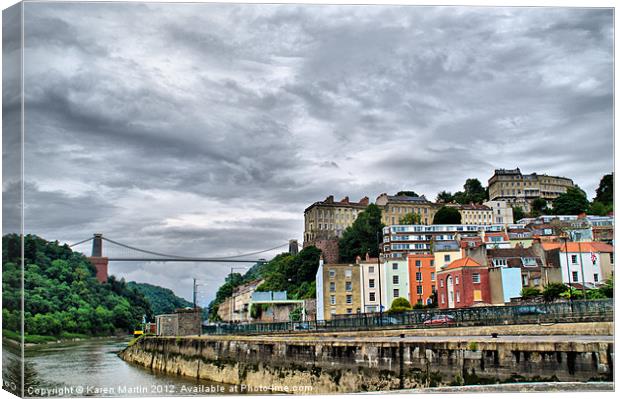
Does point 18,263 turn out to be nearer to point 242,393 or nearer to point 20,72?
point 20,72

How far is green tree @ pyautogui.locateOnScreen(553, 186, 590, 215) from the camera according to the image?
47.2 metres

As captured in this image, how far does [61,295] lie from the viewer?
39.2 metres

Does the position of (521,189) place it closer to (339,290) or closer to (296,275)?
(296,275)

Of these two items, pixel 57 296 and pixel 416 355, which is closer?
pixel 416 355

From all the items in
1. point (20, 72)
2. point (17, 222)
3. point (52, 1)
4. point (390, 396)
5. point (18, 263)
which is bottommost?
point (390, 396)

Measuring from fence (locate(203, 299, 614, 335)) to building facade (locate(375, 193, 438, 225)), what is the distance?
48987mm

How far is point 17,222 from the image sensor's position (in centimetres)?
1159

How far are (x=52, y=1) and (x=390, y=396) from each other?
9.51 metres

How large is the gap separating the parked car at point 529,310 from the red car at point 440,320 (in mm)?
2238

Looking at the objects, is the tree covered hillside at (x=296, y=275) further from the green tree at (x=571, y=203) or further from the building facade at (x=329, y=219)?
the green tree at (x=571, y=203)

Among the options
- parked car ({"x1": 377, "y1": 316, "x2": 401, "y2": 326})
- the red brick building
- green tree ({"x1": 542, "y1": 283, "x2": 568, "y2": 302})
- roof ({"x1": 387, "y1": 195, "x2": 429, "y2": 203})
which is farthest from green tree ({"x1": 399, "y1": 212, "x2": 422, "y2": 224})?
parked car ({"x1": 377, "y1": 316, "x2": 401, "y2": 326})

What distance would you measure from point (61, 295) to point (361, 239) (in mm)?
29938

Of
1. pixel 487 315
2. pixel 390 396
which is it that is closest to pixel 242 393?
pixel 390 396

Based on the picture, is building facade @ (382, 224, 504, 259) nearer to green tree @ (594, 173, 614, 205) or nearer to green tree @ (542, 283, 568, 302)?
green tree @ (542, 283, 568, 302)
